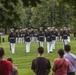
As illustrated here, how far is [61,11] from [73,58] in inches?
1947

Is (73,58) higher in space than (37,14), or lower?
higher

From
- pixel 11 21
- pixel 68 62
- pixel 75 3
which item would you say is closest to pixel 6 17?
pixel 11 21

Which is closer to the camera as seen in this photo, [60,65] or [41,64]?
[60,65]

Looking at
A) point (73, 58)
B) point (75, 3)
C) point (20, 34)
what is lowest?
point (20, 34)

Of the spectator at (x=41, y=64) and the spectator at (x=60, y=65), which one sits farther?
the spectator at (x=41, y=64)

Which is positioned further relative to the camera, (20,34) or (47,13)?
(47,13)

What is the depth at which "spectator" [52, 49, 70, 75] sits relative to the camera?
9.32 m

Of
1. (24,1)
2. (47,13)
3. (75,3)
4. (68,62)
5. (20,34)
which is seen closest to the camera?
(24,1)

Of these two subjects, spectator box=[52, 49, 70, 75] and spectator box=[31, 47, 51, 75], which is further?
spectator box=[31, 47, 51, 75]

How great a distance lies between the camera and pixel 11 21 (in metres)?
5.98

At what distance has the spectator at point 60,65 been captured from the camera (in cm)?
932

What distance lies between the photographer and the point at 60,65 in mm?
9352

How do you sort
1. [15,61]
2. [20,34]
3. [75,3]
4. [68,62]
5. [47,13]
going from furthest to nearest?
1. [47,13]
2. [20,34]
3. [15,61]
4. [75,3]
5. [68,62]

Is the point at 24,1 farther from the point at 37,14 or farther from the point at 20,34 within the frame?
the point at 37,14
